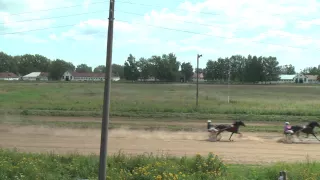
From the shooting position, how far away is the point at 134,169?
12.6 m

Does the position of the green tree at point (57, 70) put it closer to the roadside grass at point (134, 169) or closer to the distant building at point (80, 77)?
the distant building at point (80, 77)

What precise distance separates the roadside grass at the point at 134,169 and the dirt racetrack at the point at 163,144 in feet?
11.0

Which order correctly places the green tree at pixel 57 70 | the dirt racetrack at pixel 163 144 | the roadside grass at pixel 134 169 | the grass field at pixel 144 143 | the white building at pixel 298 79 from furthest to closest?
the white building at pixel 298 79
the green tree at pixel 57 70
the dirt racetrack at pixel 163 144
the grass field at pixel 144 143
the roadside grass at pixel 134 169

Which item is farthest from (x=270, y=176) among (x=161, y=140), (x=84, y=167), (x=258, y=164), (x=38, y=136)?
(x=38, y=136)

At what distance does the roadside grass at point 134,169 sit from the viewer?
11422mm

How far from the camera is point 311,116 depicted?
34406 millimetres

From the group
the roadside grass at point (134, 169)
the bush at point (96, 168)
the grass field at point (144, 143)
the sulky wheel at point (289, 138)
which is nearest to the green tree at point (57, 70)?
the grass field at point (144, 143)

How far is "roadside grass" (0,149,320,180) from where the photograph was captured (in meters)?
11.4

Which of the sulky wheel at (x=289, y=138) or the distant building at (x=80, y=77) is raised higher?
the distant building at (x=80, y=77)

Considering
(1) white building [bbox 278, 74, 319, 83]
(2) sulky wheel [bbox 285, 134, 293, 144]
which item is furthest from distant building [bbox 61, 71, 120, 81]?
(2) sulky wheel [bbox 285, 134, 293, 144]

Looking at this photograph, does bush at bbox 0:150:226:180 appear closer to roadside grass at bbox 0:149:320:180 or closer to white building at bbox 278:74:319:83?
roadside grass at bbox 0:149:320:180

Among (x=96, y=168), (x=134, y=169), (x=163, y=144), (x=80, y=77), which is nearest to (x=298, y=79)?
(x=80, y=77)

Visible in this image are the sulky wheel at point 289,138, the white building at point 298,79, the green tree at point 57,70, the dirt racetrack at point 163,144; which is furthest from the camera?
the white building at point 298,79

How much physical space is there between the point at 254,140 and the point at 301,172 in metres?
10.3
